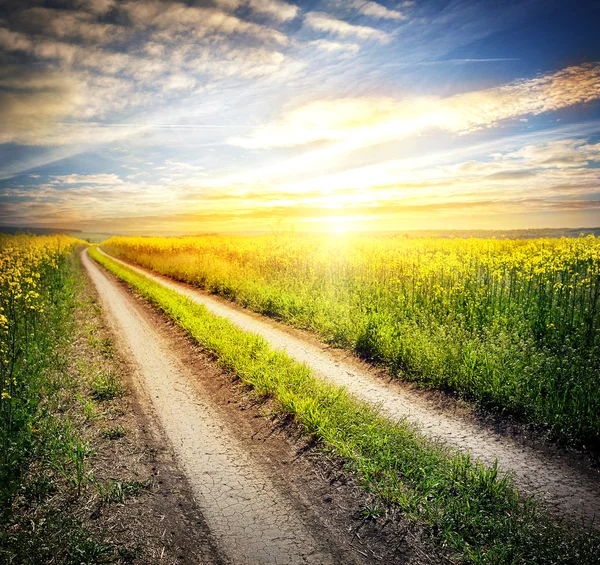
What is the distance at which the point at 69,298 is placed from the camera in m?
14.7

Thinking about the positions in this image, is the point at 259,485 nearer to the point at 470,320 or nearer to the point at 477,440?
the point at 477,440

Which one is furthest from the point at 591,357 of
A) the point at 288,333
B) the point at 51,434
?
the point at 51,434

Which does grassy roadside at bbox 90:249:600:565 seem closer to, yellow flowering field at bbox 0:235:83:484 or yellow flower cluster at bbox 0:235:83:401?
yellow flowering field at bbox 0:235:83:484

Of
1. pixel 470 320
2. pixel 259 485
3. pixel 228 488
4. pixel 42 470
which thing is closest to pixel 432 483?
pixel 259 485

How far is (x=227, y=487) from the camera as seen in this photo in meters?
4.27

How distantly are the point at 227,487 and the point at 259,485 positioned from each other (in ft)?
1.20

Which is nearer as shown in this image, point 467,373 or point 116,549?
point 116,549

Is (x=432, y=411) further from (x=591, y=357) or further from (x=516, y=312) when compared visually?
(x=516, y=312)

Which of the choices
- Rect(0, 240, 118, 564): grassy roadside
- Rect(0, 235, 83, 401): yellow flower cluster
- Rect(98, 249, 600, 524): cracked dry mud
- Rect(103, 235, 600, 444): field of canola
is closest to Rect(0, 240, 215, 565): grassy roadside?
Rect(0, 240, 118, 564): grassy roadside

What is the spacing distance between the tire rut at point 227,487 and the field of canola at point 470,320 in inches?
143

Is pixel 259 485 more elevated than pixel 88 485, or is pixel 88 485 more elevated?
pixel 88 485

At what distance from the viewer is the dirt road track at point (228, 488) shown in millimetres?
3412

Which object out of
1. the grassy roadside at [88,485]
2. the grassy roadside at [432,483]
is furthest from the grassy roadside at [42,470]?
the grassy roadside at [432,483]

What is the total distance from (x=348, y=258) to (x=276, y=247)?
589 centimetres
